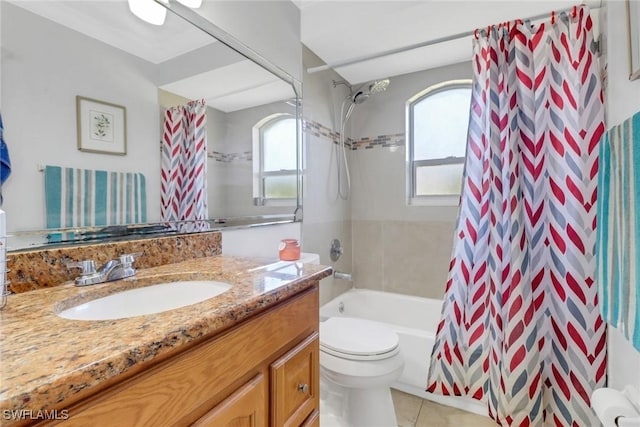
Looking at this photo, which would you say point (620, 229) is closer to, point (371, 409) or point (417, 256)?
point (371, 409)

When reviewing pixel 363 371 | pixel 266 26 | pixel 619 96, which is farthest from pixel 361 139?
pixel 363 371

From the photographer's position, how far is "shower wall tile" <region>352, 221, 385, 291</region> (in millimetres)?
2549

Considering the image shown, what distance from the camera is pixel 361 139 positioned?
263 centimetres

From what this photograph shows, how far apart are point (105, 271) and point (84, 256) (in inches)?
3.3

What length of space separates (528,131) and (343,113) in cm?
140

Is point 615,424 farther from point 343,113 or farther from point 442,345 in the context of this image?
point 343,113

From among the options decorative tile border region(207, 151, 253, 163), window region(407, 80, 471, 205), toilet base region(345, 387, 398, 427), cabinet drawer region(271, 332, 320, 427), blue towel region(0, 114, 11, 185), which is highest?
window region(407, 80, 471, 205)

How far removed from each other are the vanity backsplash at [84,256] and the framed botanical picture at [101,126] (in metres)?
0.30

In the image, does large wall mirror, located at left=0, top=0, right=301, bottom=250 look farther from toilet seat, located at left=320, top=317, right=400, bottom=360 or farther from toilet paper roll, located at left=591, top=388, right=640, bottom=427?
toilet paper roll, located at left=591, top=388, right=640, bottom=427

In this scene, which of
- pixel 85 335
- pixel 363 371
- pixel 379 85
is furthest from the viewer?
pixel 379 85

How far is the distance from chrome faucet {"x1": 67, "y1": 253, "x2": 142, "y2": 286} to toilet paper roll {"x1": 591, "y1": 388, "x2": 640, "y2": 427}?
145cm

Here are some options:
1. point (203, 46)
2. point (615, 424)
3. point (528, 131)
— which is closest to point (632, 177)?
point (615, 424)

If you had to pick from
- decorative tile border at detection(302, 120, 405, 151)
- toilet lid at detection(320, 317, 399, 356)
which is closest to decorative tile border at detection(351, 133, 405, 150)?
decorative tile border at detection(302, 120, 405, 151)

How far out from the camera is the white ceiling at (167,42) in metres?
0.85
